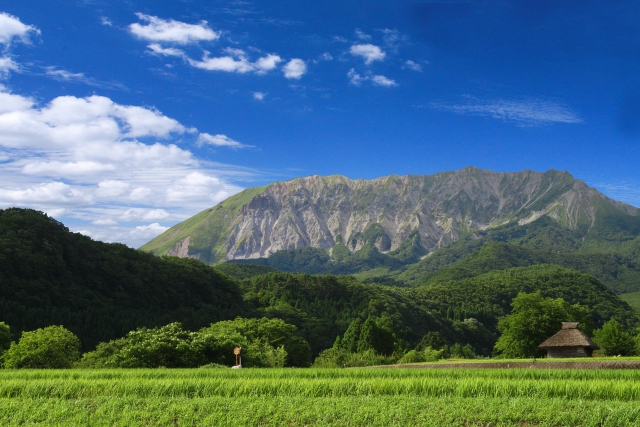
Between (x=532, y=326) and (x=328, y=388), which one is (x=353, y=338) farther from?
(x=328, y=388)

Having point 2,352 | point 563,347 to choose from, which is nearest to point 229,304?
point 2,352

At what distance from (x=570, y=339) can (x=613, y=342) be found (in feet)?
80.8

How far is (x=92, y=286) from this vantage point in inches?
4631

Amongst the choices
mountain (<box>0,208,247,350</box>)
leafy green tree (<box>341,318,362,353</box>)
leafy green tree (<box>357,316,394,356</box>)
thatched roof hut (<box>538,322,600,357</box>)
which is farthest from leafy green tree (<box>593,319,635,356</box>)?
mountain (<box>0,208,247,350</box>)

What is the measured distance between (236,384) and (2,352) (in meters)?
42.1

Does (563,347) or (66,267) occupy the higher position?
(66,267)

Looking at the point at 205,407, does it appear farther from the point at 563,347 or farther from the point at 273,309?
the point at 273,309

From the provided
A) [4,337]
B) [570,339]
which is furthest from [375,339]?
[4,337]

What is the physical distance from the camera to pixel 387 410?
16.1 meters

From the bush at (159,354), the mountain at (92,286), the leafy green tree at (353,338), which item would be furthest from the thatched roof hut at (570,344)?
the mountain at (92,286)

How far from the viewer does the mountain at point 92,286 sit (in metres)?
92.2

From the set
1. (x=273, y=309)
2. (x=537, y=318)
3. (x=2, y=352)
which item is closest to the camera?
(x=2, y=352)

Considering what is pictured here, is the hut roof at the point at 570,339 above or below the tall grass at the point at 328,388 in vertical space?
below

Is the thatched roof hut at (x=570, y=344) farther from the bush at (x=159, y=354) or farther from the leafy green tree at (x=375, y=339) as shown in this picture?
the bush at (x=159, y=354)
